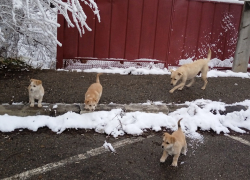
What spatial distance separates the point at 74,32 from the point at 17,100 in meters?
3.33

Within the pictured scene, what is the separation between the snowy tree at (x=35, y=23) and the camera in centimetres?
567

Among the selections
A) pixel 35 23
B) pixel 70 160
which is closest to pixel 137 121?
pixel 70 160

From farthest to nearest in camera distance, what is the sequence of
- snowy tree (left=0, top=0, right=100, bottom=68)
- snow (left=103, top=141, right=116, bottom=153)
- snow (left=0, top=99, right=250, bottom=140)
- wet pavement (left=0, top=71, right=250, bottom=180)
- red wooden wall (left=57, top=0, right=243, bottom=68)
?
red wooden wall (left=57, top=0, right=243, bottom=68), snowy tree (left=0, top=0, right=100, bottom=68), snow (left=0, top=99, right=250, bottom=140), snow (left=103, top=141, right=116, bottom=153), wet pavement (left=0, top=71, right=250, bottom=180)

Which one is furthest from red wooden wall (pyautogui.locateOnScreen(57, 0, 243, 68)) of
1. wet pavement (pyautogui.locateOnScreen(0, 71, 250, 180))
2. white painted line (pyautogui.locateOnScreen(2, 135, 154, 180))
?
white painted line (pyautogui.locateOnScreen(2, 135, 154, 180))

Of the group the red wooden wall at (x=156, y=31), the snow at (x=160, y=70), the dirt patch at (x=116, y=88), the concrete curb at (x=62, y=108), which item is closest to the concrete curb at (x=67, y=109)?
the concrete curb at (x=62, y=108)

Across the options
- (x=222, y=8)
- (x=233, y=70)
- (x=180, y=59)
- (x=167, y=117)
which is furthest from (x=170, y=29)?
(x=167, y=117)

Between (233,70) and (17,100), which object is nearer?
(17,100)

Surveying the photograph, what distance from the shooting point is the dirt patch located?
17.4ft

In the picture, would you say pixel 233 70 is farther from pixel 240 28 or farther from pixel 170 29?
pixel 170 29

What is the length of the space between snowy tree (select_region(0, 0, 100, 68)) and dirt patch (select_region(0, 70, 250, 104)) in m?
0.89

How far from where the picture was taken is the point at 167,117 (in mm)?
4762

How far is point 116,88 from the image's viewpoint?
6.05m

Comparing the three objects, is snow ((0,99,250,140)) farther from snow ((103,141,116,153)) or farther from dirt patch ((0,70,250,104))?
dirt patch ((0,70,250,104))

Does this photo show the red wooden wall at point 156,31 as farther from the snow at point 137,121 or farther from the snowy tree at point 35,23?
the snow at point 137,121
